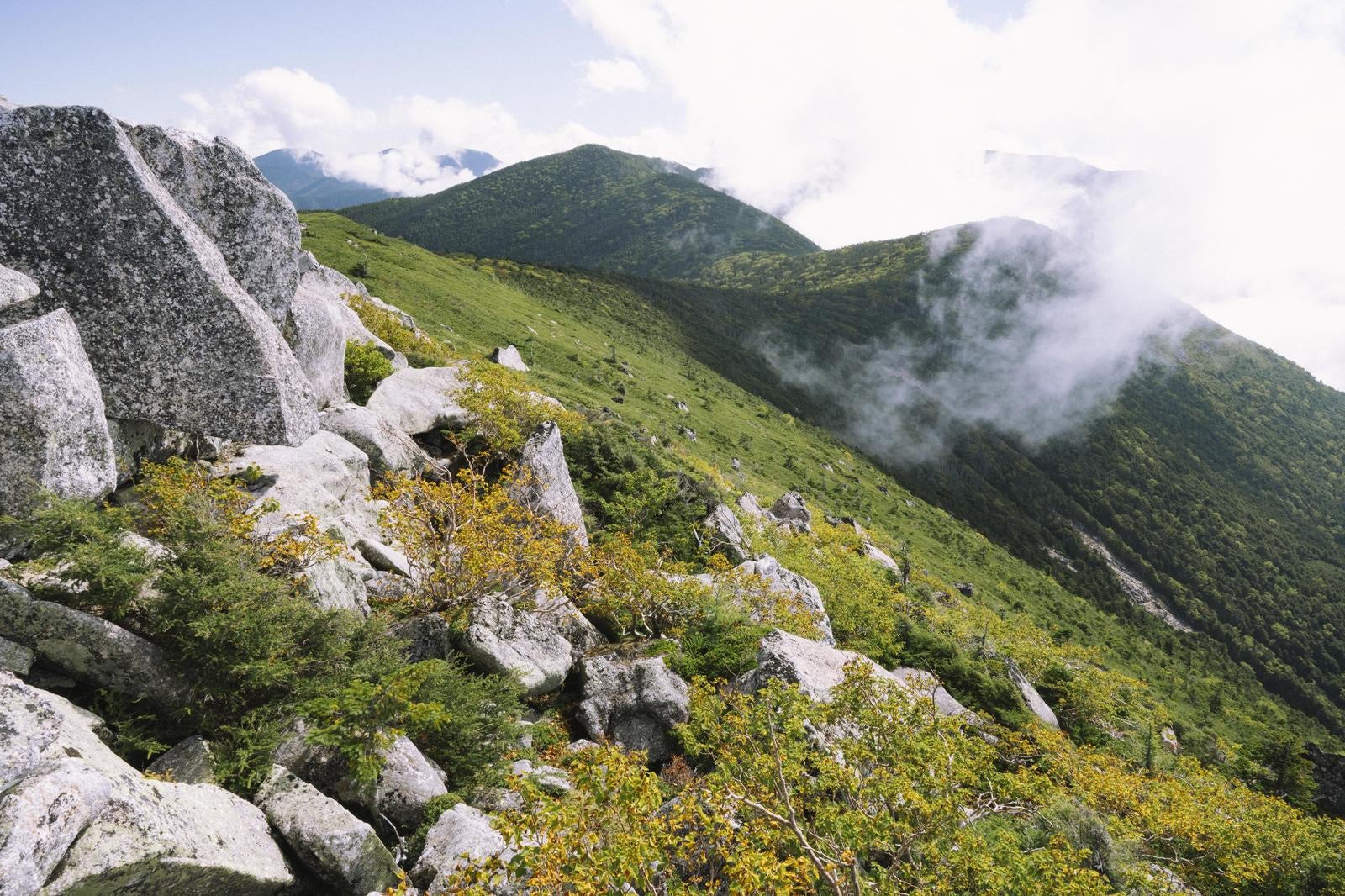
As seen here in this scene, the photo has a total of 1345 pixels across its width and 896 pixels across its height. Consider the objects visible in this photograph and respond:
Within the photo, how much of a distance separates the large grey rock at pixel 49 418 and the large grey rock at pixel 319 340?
20.0 feet

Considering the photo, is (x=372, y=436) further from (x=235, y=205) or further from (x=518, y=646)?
(x=518, y=646)

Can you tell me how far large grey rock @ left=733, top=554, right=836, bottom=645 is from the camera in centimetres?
2236

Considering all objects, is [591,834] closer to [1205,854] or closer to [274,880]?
[274,880]

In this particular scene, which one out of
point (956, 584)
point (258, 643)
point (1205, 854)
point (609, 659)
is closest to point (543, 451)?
point (609, 659)

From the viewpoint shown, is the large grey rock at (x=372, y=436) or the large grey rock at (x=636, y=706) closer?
the large grey rock at (x=636, y=706)

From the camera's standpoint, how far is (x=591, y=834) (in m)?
6.53

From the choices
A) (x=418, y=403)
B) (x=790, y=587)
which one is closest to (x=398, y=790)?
(x=418, y=403)

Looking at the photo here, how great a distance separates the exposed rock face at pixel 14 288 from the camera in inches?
355

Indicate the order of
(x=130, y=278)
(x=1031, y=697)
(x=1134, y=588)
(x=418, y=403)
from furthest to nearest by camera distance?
(x=1134, y=588) < (x=1031, y=697) < (x=418, y=403) < (x=130, y=278)

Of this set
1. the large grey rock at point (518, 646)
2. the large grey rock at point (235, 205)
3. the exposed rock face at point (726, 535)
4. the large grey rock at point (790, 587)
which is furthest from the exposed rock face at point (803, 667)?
the large grey rock at point (235, 205)

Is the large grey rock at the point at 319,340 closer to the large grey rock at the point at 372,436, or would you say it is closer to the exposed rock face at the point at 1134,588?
the large grey rock at the point at 372,436

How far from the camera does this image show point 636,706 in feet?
47.0

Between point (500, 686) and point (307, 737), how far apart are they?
415 cm

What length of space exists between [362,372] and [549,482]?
31.7ft
